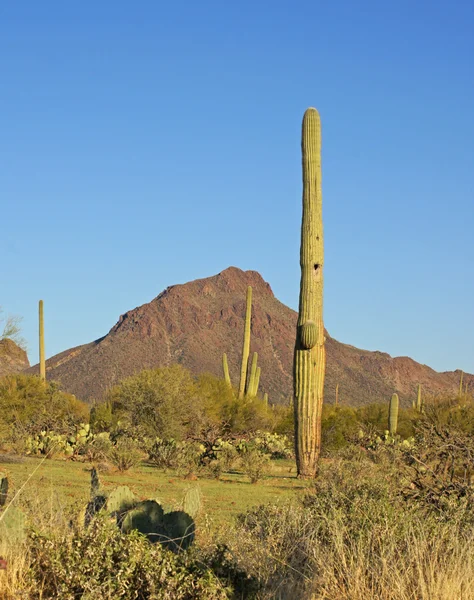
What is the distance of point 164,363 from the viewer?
85062 mm

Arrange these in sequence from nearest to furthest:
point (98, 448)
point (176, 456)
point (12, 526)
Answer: point (12, 526) < point (176, 456) < point (98, 448)

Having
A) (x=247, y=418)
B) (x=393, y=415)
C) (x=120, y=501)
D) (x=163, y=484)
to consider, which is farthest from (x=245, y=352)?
(x=120, y=501)

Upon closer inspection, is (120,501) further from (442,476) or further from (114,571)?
(442,476)

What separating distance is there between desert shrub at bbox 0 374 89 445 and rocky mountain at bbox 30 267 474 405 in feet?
141

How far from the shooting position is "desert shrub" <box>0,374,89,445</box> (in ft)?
85.1

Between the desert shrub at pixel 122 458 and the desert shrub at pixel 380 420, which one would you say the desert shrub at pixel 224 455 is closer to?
the desert shrub at pixel 122 458

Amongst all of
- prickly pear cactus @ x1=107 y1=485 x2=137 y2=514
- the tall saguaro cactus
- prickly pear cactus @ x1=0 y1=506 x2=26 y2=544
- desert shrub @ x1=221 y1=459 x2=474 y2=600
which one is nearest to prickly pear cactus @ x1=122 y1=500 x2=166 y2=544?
prickly pear cactus @ x1=107 y1=485 x2=137 y2=514

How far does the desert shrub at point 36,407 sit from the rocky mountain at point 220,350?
42.9 metres

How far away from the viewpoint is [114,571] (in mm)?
5797

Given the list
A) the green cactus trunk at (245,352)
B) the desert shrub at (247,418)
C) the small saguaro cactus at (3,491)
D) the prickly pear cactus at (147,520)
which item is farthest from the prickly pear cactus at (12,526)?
the green cactus trunk at (245,352)

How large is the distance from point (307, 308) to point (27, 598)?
12886 mm

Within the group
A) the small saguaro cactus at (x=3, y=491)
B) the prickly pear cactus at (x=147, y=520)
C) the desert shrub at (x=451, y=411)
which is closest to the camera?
the prickly pear cactus at (x=147, y=520)

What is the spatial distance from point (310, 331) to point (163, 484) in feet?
14.8

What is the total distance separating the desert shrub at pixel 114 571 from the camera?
569 cm
